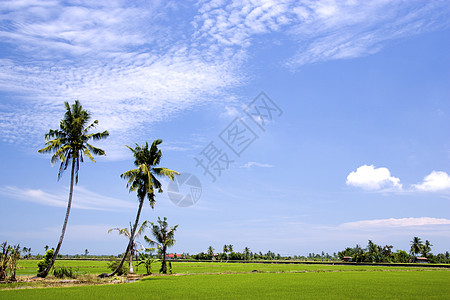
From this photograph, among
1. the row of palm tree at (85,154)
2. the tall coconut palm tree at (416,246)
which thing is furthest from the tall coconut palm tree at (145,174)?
the tall coconut palm tree at (416,246)

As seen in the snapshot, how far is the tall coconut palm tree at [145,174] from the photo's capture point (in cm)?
2617

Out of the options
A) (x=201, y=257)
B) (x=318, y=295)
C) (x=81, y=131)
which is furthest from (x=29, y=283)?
(x=201, y=257)

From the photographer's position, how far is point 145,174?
2633 centimetres

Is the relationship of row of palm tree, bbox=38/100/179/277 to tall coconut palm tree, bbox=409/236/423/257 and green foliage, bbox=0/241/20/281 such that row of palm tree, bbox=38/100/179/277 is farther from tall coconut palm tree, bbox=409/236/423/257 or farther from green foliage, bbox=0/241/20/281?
tall coconut palm tree, bbox=409/236/423/257

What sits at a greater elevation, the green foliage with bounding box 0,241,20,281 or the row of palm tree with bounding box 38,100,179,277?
the row of palm tree with bounding box 38,100,179,277

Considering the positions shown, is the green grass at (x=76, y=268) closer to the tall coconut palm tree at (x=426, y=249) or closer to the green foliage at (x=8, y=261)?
the green foliage at (x=8, y=261)

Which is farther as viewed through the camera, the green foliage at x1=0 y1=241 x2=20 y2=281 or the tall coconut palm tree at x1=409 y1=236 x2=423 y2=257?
the tall coconut palm tree at x1=409 y1=236 x2=423 y2=257

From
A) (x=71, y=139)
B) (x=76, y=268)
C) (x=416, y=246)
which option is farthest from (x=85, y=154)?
(x=416, y=246)

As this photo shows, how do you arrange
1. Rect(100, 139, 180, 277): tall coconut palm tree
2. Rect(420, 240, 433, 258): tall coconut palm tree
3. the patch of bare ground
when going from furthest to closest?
Rect(420, 240, 433, 258): tall coconut palm tree
Rect(100, 139, 180, 277): tall coconut palm tree
the patch of bare ground

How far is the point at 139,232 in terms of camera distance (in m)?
30.1

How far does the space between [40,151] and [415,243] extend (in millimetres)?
90984

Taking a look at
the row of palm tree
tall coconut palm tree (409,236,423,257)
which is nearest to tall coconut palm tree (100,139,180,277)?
the row of palm tree

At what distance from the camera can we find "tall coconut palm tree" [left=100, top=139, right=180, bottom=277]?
2617cm

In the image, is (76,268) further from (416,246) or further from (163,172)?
(416,246)
